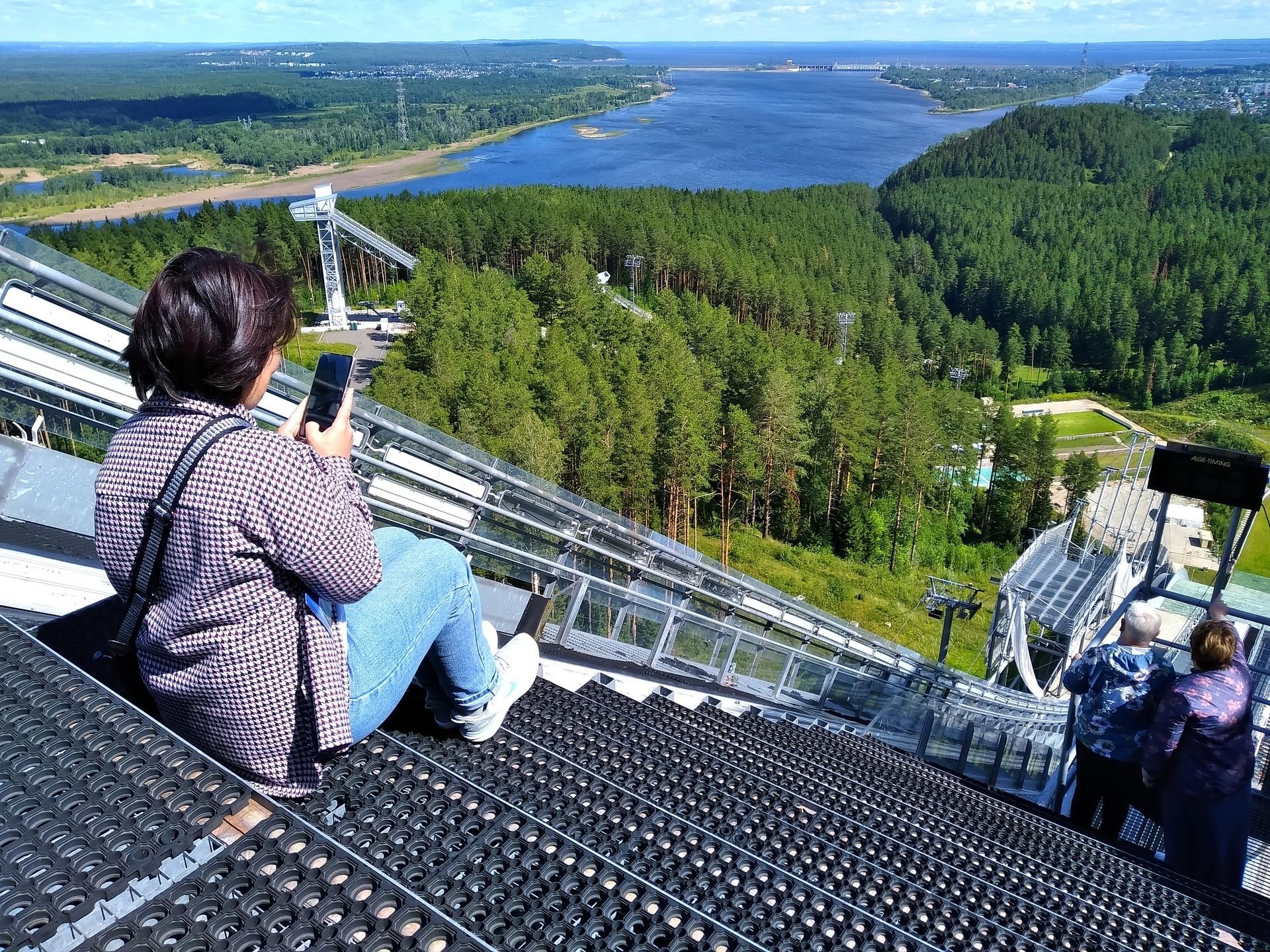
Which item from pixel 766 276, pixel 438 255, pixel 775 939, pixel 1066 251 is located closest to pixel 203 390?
pixel 775 939

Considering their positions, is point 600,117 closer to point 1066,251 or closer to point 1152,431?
point 1066,251

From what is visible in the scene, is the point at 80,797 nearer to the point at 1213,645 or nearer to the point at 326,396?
the point at 326,396

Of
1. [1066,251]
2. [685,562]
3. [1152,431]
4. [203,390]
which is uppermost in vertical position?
[203,390]

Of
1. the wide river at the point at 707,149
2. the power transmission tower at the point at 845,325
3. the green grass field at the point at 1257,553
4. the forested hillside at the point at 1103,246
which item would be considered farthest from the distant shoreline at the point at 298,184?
the green grass field at the point at 1257,553

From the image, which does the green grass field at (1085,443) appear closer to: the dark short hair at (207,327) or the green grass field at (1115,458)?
the green grass field at (1115,458)

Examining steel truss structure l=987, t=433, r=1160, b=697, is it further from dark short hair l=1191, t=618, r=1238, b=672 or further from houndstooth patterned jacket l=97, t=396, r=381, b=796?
houndstooth patterned jacket l=97, t=396, r=381, b=796

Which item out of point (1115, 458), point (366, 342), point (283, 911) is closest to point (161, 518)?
point (283, 911)
